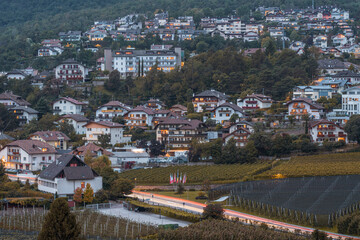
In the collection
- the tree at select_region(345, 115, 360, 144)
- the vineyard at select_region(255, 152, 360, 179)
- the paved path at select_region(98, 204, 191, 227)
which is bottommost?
the paved path at select_region(98, 204, 191, 227)

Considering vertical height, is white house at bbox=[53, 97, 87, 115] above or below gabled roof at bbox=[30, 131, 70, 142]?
above

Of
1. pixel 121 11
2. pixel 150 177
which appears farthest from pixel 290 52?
pixel 121 11

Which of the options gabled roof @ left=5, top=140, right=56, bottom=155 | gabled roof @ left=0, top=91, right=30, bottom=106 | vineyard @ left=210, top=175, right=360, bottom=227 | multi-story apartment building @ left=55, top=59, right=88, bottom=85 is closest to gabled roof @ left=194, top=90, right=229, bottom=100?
multi-story apartment building @ left=55, top=59, right=88, bottom=85

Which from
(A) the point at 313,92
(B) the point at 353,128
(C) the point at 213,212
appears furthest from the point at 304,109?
(C) the point at 213,212

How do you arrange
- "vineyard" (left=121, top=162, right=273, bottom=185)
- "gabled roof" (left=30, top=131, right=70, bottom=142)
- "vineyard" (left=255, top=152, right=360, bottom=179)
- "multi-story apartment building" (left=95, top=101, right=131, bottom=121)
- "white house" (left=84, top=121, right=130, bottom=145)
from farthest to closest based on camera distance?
1. "multi-story apartment building" (left=95, top=101, right=131, bottom=121)
2. "white house" (left=84, top=121, right=130, bottom=145)
3. "gabled roof" (left=30, top=131, right=70, bottom=142)
4. "vineyard" (left=121, top=162, right=273, bottom=185)
5. "vineyard" (left=255, top=152, right=360, bottom=179)

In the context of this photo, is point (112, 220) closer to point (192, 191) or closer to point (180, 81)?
point (192, 191)

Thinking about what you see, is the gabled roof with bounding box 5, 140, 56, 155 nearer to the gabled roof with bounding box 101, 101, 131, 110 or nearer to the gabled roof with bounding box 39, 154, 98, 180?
the gabled roof with bounding box 39, 154, 98, 180

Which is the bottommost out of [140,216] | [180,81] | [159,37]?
[140,216]

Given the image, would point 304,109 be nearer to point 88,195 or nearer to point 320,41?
point 88,195
